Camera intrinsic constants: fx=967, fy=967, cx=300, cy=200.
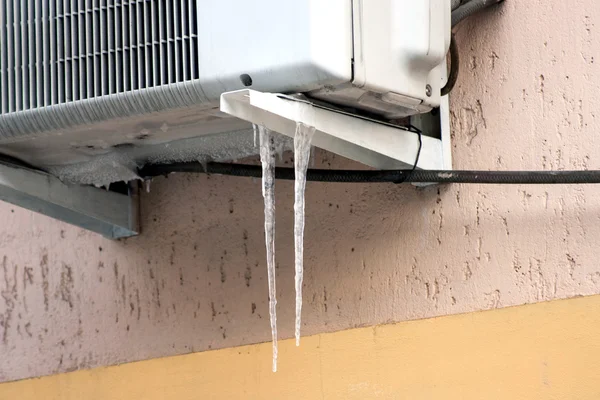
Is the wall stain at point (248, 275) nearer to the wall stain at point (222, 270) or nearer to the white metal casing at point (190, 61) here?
the wall stain at point (222, 270)

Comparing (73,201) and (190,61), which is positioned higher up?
(190,61)

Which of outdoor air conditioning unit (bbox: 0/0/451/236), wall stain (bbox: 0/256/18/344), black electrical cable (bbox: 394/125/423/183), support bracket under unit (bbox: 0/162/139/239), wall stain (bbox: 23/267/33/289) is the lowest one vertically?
wall stain (bbox: 0/256/18/344)

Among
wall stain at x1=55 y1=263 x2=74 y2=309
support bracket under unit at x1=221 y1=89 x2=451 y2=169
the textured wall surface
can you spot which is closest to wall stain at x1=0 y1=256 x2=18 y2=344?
the textured wall surface

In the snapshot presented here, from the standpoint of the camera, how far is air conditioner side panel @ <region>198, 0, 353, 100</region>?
4.89 feet

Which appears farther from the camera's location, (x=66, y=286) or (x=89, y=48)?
(x=66, y=286)

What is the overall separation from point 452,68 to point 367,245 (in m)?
0.39

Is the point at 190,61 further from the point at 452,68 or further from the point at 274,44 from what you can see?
the point at 452,68

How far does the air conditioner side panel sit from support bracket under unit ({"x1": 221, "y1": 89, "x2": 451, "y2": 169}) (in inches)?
1.5

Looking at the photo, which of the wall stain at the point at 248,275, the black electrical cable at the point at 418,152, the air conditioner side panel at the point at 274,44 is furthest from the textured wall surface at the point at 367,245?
the air conditioner side panel at the point at 274,44

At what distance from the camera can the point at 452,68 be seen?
1902 mm

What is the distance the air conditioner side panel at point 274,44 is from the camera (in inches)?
58.6

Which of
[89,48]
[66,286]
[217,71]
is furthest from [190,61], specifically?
[66,286]

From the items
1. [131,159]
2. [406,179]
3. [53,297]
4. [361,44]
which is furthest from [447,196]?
[53,297]

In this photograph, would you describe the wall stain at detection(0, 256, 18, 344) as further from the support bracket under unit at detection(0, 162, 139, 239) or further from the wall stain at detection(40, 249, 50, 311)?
the support bracket under unit at detection(0, 162, 139, 239)
